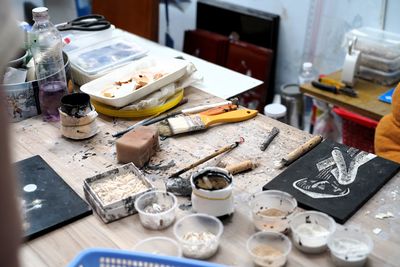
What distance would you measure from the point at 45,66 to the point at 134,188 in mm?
598

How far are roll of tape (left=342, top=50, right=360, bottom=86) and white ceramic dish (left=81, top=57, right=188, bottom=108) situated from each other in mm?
849

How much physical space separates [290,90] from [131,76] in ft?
4.24

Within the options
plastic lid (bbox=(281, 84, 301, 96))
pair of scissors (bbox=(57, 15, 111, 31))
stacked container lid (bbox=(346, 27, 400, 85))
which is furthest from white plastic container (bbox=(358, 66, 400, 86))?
pair of scissors (bbox=(57, 15, 111, 31))

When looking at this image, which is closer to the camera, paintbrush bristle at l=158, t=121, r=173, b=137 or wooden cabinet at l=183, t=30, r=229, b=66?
paintbrush bristle at l=158, t=121, r=173, b=137

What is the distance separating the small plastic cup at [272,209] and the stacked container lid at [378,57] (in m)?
1.30

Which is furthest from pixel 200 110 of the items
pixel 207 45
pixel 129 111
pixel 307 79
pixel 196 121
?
pixel 207 45

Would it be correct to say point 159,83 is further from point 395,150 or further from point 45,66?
point 395,150

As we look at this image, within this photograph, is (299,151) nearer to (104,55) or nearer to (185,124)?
(185,124)

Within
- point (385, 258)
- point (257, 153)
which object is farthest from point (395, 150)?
point (385, 258)

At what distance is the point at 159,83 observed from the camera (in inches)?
61.1

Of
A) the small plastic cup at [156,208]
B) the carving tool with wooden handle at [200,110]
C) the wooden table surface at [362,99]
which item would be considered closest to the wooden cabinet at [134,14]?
the wooden table surface at [362,99]

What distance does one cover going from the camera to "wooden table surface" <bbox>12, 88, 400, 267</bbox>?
3.20ft

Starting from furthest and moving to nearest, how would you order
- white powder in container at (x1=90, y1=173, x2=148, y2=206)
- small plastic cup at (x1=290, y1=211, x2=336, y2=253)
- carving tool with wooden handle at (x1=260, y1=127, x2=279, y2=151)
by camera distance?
carving tool with wooden handle at (x1=260, y1=127, x2=279, y2=151), white powder in container at (x1=90, y1=173, x2=148, y2=206), small plastic cup at (x1=290, y1=211, x2=336, y2=253)

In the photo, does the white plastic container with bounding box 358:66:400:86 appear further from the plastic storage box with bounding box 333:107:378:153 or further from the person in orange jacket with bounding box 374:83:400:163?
the person in orange jacket with bounding box 374:83:400:163
